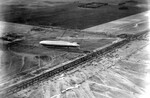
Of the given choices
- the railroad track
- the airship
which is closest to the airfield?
the railroad track

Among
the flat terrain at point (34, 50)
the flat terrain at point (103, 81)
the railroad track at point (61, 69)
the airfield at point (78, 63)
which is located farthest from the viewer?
the flat terrain at point (34, 50)

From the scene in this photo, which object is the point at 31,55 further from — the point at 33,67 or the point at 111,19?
the point at 111,19

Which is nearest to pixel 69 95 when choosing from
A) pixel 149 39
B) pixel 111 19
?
pixel 149 39

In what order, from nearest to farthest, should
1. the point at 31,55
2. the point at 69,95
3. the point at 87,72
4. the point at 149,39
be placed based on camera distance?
1. the point at 69,95
2. the point at 87,72
3. the point at 31,55
4. the point at 149,39

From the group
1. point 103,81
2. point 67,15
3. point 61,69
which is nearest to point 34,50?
point 61,69

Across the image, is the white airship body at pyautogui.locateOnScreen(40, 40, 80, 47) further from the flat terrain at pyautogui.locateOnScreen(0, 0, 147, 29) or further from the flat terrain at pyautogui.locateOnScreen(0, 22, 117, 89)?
the flat terrain at pyautogui.locateOnScreen(0, 0, 147, 29)

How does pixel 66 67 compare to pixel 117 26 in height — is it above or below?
below

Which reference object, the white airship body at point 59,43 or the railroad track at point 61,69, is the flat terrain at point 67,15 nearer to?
the white airship body at point 59,43

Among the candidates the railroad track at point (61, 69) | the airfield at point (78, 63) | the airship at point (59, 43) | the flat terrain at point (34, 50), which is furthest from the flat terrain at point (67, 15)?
the railroad track at point (61, 69)
